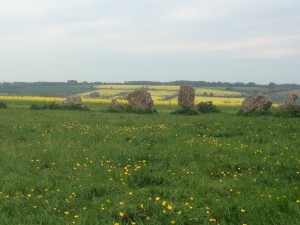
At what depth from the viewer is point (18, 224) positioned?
5094 millimetres

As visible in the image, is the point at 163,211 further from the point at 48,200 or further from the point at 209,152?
the point at 209,152

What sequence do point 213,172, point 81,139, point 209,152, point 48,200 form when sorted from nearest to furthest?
point 48,200 → point 213,172 → point 209,152 → point 81,139

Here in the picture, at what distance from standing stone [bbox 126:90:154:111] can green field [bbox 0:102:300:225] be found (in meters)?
19.4

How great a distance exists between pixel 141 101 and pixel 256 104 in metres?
10.2

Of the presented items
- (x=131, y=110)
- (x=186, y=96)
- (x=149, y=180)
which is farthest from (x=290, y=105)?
(x=149, y=180)

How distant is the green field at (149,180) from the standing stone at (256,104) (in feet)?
51.1

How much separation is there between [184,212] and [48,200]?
234 centimetres

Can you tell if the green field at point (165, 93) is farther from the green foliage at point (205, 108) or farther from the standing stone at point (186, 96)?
the green foliage at point (205, 108)

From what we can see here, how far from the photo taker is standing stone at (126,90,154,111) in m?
32.0

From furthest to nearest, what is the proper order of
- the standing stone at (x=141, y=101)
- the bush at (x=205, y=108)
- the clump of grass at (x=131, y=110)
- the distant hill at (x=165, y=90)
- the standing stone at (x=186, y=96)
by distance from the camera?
the distant hill at (x=165, y=90) < the standing stone at (x=186, y=96) < the standing stone at (x=141, y=101) < the clump of grass at (x=131, y=110) < the bush at (x=205, y=108)

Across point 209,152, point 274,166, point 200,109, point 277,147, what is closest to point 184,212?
point 274,166

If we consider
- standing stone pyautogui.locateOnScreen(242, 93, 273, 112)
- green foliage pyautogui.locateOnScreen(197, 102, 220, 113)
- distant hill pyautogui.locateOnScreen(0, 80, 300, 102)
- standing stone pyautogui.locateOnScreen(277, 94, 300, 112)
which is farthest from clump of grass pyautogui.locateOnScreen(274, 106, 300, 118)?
distant hill pyautogui.locateOnScreen(0, 80, 300, 102)

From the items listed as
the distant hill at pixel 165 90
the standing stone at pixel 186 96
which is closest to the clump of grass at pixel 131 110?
the standing stone at pixel 186 96

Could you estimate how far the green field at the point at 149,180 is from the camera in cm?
545
